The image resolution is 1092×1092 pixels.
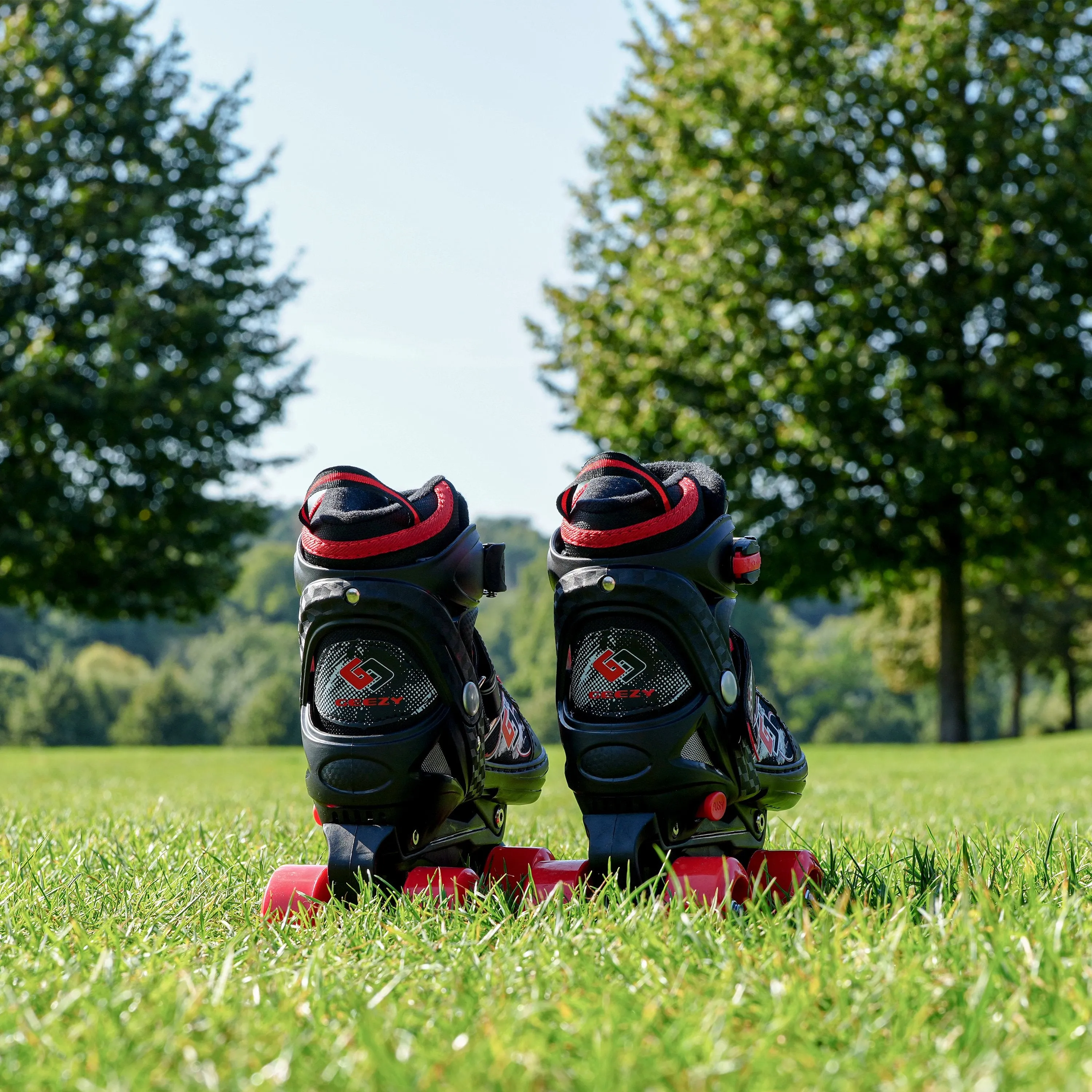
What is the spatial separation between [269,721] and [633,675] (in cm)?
7346

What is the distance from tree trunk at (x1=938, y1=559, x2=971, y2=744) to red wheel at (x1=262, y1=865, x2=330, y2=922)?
702 inches

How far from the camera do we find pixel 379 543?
255 centimetres

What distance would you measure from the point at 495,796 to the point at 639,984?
4.05ft

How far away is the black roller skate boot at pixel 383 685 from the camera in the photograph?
2.54 metres

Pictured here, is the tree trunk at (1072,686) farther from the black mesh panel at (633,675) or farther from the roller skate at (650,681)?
the black mesh panel at (633,675)

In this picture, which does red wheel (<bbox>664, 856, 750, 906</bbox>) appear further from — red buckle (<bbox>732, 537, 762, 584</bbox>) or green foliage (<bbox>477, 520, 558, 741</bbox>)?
green foliage (<bbox>477, 520, 558, 741</bbox>)

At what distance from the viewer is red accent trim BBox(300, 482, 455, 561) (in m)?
2.55

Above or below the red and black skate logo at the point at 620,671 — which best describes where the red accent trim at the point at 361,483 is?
above

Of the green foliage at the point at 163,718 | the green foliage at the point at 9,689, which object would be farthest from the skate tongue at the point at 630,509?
the green foliage at the point at 9,689

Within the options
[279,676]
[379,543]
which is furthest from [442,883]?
[279,676]

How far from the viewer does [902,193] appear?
17797mm

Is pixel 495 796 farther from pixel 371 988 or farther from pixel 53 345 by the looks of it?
pixel 53 345

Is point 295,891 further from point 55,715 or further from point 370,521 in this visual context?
point 55,715

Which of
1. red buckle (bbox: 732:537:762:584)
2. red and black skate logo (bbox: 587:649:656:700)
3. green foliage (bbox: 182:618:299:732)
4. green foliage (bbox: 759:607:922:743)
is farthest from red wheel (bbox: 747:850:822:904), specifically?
green foliage (bbox: 759:607:922:743)
